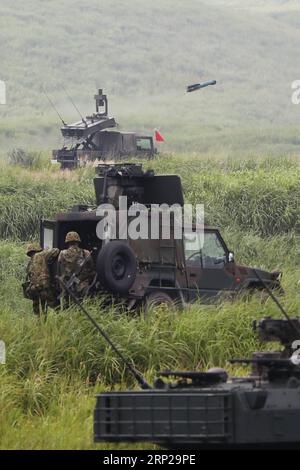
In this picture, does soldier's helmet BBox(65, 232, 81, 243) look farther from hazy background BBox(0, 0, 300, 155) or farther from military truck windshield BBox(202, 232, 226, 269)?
hazy background BBox(0, 0, 300, 155)

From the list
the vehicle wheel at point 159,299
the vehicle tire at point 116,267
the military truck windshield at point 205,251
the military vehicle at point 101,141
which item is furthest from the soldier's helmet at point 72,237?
the military vehicle at point 101,141

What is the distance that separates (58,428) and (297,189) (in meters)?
15.6

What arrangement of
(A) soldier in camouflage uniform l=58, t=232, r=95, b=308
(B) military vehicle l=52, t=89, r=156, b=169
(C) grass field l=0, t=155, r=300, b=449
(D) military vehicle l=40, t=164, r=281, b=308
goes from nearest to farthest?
1. (C) grass field l=0, t=155, r=300, b=449
2. (A) soldier in camouflage uniform l=58, t=232, r=95, b=308
3. (D) military vehicle l=40, t=164, r=281, b=308
4. (B) military vehicle l=52, t=89, r=156, b=169

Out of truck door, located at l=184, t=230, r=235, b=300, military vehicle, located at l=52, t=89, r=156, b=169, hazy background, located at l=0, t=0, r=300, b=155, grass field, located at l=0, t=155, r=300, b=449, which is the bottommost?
grass field, located at l=0, t=155, r=300, b=449

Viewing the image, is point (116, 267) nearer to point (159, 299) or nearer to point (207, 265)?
point (159, 299)

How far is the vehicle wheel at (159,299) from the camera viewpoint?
1502cm

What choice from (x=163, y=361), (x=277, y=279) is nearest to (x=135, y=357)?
(x=163, y=361)

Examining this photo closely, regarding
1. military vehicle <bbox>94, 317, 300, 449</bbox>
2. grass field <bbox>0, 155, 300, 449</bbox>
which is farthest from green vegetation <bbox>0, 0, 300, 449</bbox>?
military vehicle <bbox>94, 317, 300, 449</bbox>

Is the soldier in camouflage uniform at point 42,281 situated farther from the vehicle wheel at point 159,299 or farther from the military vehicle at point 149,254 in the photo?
the vehicle wheel at point 159,299

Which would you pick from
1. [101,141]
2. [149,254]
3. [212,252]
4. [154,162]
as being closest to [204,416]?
[149,254]

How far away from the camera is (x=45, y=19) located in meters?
85.5

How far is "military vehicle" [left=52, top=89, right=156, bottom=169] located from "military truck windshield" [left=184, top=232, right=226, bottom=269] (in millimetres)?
16201

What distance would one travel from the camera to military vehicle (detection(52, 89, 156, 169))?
32938mm

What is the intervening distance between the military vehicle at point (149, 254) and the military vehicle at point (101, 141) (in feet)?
52.3
